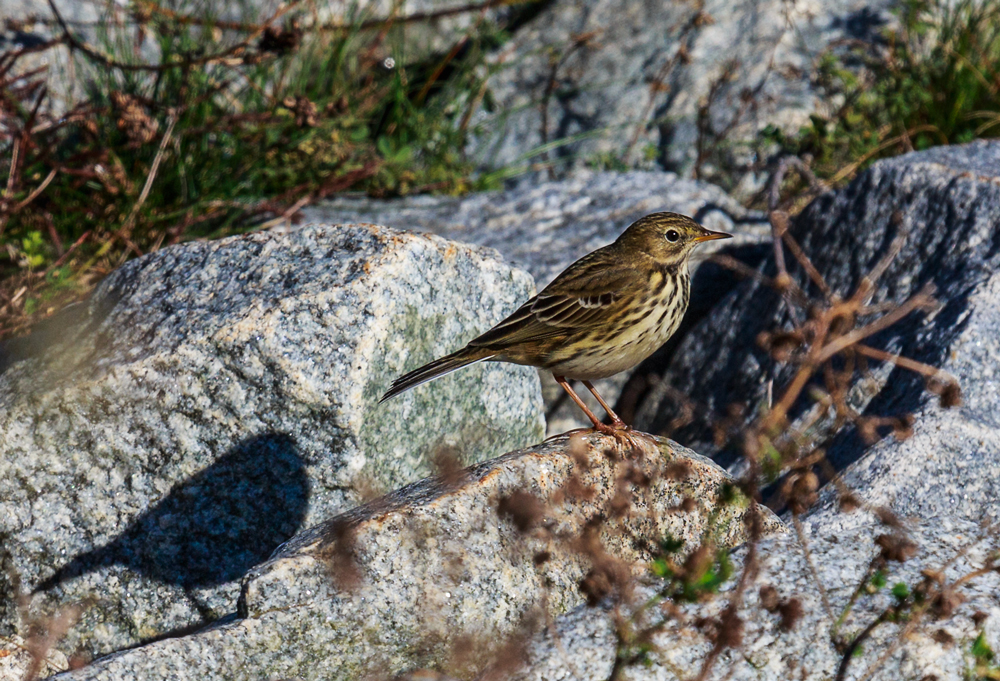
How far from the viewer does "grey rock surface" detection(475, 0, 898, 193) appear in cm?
877

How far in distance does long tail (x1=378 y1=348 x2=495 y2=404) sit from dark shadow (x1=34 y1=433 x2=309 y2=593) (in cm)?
52

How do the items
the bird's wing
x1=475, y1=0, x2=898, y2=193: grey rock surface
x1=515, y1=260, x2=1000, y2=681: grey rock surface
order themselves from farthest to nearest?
1. x1=475, y1=0, x2=898, y2=193: grey rock surface
2. the bird's wing
3. x1=515, y1=260, x2=1000, y2=681: grey rock surface

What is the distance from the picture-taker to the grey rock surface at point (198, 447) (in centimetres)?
441

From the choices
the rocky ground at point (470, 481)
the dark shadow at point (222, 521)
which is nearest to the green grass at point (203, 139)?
the rocky ground at point (470, 481)

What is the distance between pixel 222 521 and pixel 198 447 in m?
0.33

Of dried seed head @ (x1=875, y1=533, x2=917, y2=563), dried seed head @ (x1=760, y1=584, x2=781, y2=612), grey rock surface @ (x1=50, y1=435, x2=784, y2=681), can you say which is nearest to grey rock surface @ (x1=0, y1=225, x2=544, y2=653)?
grey rock surface @ (x1=50, y1=435, x2=784, y2=681)

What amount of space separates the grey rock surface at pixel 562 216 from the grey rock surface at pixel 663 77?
34.5 inches

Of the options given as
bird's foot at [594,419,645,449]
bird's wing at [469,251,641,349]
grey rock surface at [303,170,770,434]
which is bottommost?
grey rock surface at [303,170,770,434]

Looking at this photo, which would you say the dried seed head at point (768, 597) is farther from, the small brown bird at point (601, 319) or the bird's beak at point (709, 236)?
the bird's beak at point (709, 236)

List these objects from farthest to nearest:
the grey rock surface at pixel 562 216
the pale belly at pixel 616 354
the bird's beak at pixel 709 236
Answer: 1. the grey rock surface at pixel 562 216
2. the bird's beak at pixel 709 236
3. the pale belly at pixel 616 354

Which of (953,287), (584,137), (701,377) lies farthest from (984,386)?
(584,137)

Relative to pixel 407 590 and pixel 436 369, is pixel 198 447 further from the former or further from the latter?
pixel 407 590

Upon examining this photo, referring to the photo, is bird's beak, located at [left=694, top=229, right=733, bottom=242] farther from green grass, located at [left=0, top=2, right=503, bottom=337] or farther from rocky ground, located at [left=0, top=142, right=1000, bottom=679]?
green grass, located at [left=0, top=2, right=503, bottom=337]

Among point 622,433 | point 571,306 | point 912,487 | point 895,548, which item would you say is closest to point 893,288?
point 912,487
